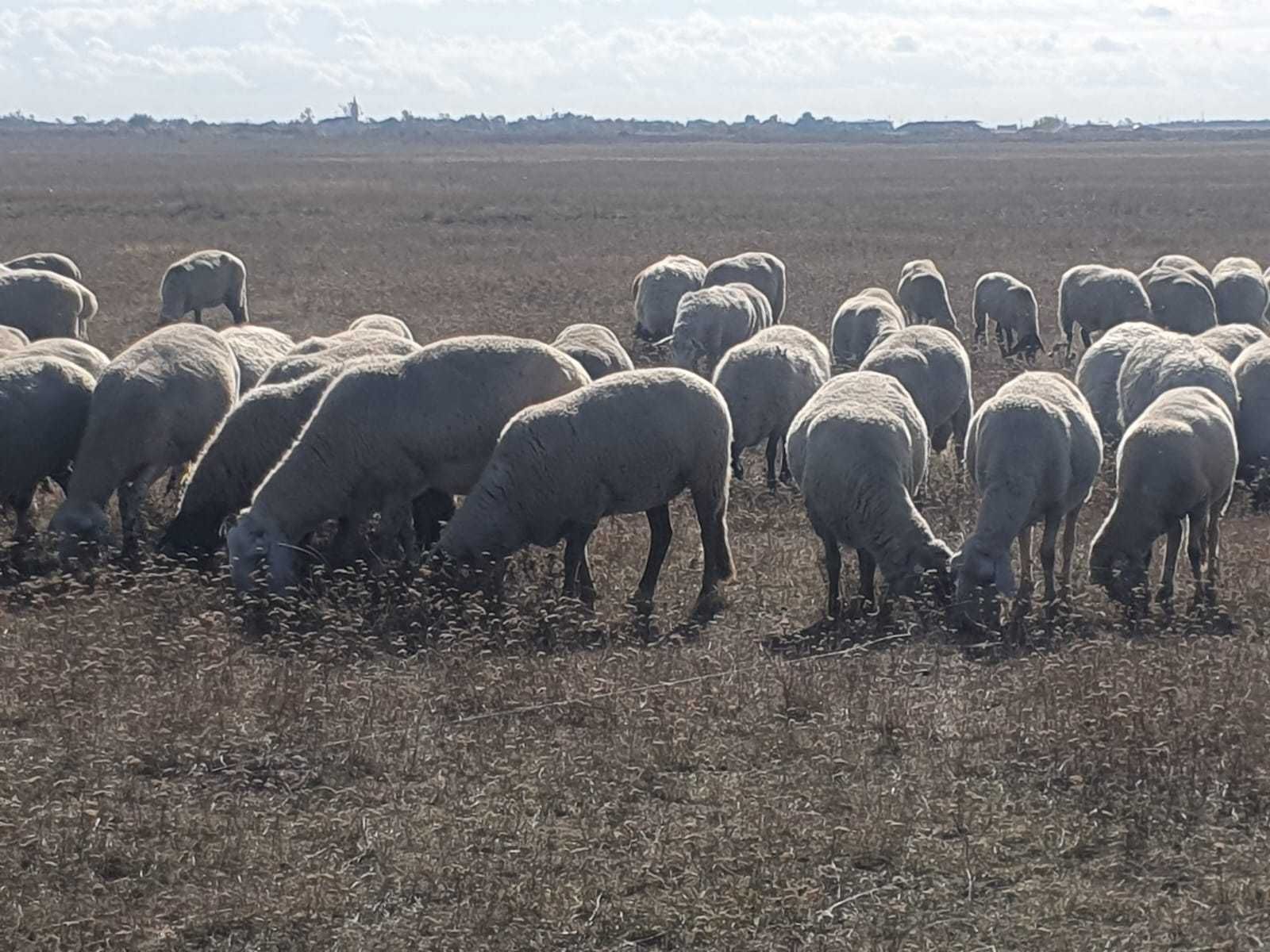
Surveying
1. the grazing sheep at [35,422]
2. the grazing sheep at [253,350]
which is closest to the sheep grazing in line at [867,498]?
the grazing sheep at [253,350]

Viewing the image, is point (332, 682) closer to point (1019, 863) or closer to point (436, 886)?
point (436, 886)

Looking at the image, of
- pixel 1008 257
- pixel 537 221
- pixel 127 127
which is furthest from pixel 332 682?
pixel 127 127

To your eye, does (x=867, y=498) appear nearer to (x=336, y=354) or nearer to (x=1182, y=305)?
(x=336, y=354)

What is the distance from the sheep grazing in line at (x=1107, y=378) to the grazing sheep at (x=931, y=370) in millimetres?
1198

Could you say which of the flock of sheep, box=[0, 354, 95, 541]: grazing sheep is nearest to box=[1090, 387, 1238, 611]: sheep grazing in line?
the flock of sheep

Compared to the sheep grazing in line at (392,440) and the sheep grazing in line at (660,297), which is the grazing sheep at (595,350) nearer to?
the sheep grazing in line at (392,440)

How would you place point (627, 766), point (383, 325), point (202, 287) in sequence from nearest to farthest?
point (627, 766) < point (383, 325) < point (202, 287)

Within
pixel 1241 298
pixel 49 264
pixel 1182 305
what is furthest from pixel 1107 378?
pixel 49 264

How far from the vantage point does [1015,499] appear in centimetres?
981

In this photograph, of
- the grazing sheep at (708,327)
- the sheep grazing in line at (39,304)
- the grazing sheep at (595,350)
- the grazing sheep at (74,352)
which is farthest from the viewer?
the grazing sheep at (708,327)

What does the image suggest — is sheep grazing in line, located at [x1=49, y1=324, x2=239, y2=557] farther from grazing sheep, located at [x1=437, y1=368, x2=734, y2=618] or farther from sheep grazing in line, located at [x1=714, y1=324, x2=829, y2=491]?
sheep grazing in line, located at [x1=714, y1=324, x2=829, y2=491]

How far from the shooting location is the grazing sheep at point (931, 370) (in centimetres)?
1338

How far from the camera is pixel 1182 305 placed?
1991cm

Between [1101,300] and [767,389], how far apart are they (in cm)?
886
